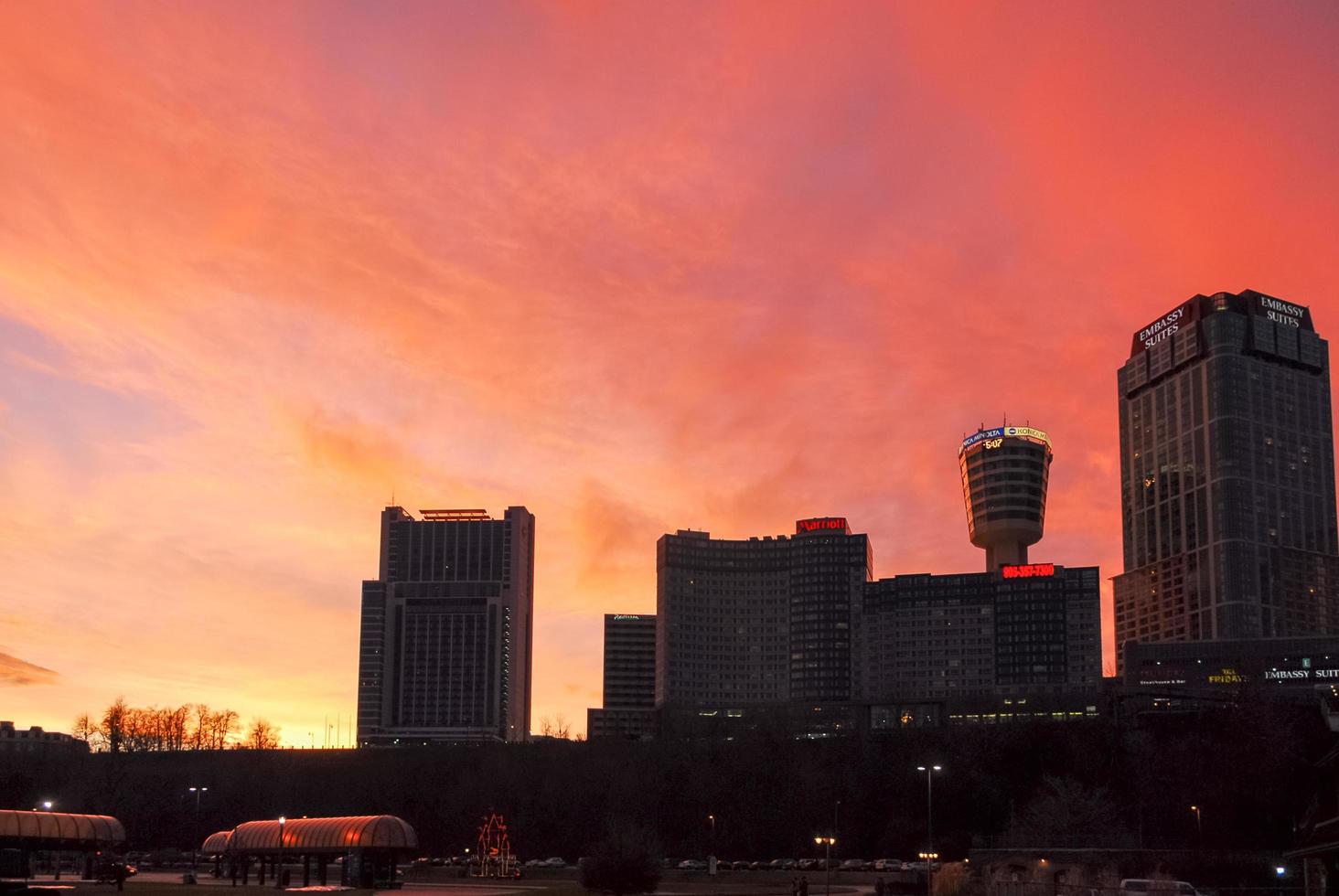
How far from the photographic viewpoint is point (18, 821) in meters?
83.8

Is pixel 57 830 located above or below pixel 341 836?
above

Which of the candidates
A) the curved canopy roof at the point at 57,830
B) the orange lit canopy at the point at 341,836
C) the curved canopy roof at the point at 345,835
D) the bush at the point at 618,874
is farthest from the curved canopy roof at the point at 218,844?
the bush at the point at 618,874

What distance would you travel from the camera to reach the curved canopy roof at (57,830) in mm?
83188

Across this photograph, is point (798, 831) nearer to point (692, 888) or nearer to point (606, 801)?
point (606, 801)

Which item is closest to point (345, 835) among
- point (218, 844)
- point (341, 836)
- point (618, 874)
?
point (341, 836)

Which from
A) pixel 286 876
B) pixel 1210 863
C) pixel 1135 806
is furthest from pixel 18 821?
pixel 1135 806

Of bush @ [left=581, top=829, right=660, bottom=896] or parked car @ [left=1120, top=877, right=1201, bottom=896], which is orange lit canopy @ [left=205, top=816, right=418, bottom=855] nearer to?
bush @ [left=581, top=829, right=660, bottom=896]

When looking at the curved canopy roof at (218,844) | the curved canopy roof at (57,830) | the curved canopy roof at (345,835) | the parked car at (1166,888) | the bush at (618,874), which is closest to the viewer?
the parked car at (1166,888)

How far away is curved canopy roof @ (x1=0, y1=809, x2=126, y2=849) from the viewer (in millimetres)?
83188

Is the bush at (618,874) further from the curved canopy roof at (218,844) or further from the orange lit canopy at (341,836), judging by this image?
the curved canopy roof at (218,844)

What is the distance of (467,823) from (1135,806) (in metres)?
92.8

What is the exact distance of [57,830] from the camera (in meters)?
87.4

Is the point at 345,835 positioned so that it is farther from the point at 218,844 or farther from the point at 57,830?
the point at 218,844

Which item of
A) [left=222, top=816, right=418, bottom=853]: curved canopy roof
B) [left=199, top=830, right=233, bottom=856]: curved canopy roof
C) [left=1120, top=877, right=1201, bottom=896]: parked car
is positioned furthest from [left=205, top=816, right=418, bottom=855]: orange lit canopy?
[left=1120, top=877, right=1201, bottom=896]: parked car
